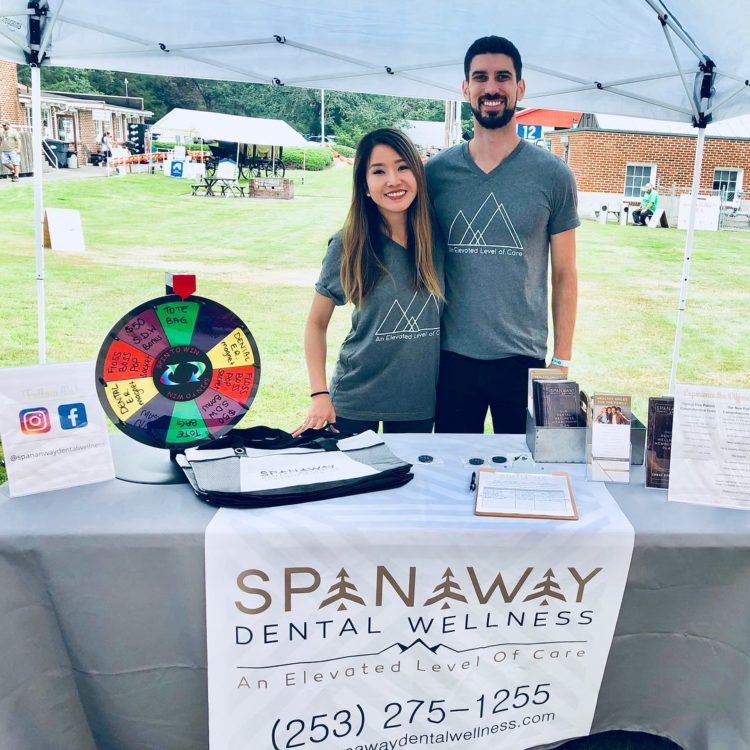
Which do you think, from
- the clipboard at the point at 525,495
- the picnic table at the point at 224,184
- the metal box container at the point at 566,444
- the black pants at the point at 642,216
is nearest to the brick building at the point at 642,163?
the black pants at the point at 642,216

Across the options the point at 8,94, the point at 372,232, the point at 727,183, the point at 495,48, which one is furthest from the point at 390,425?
the point at 8,94

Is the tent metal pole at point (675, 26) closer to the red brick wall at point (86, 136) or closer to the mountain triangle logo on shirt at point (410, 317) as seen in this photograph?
the mountain triangle logo on shirt at point (410, 317)

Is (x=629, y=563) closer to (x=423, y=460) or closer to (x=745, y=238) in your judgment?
(x=423, y=460)

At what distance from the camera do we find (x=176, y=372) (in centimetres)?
164

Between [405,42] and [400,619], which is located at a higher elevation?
[405,42]

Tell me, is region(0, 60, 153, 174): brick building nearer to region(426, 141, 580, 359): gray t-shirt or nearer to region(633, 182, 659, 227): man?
region(633, 182, 659, 227): man

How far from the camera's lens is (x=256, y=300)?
26.2 feet

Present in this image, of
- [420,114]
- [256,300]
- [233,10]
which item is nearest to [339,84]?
[233,10]

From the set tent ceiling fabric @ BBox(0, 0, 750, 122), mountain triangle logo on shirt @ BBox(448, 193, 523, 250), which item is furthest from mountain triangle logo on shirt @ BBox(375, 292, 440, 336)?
tent ceiling fabric @ BBox(0, 0, 750, 122)

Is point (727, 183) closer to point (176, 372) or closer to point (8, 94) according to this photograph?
point (8, 94)

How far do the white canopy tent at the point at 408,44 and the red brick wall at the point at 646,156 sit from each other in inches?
633

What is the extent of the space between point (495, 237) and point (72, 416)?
1.19 meters

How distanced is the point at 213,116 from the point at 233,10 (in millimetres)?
17739

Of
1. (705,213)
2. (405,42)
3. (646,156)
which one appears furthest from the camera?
(646,156)
